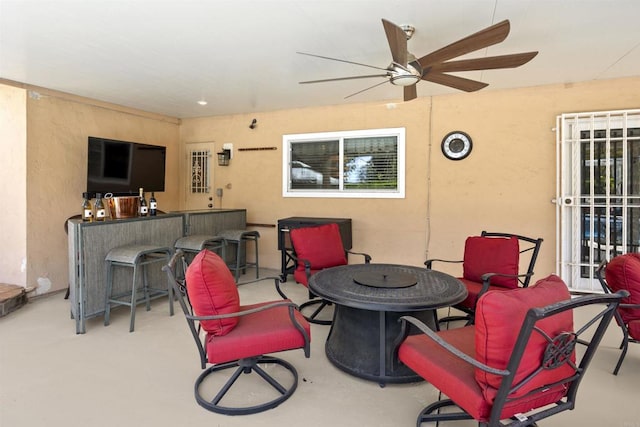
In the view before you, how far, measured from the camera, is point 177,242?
425 centimetres

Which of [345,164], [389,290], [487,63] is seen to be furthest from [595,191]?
[389,290]

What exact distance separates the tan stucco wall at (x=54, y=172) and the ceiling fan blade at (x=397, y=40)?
437 centimetres

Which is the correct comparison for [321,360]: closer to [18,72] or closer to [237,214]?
[237,214]

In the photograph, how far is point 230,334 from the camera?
6.99ft

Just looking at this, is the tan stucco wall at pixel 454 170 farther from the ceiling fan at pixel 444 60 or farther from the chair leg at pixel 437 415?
the chair leg at pixel 437 415

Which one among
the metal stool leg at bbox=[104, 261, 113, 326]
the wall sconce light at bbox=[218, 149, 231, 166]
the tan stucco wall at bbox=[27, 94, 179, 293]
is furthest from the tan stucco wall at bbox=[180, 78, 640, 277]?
the metal stool leg at bbox=[104, 261, 113, 326]

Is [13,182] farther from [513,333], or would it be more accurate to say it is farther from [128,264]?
[513,333]

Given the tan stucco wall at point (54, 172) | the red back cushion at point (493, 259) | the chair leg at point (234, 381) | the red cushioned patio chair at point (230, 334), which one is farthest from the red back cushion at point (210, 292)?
the tan stucco wall at point (54, 172)

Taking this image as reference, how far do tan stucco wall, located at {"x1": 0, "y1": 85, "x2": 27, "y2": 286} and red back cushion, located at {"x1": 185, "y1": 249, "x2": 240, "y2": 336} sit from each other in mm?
3572

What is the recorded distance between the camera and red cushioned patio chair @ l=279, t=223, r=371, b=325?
3.76 m

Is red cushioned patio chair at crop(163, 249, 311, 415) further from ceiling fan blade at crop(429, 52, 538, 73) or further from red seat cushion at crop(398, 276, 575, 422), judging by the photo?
ceiling fan blade at crop(429, 52, 538, 73)

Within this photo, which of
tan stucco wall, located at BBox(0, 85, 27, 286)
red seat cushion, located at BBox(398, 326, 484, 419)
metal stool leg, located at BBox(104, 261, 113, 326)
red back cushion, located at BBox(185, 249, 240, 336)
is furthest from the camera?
tan stucco wall, located at BBox(0, 85, 27, 286)

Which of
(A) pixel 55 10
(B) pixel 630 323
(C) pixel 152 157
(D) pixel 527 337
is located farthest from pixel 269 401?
(C) pixel 152 157

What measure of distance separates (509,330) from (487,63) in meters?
1.96
